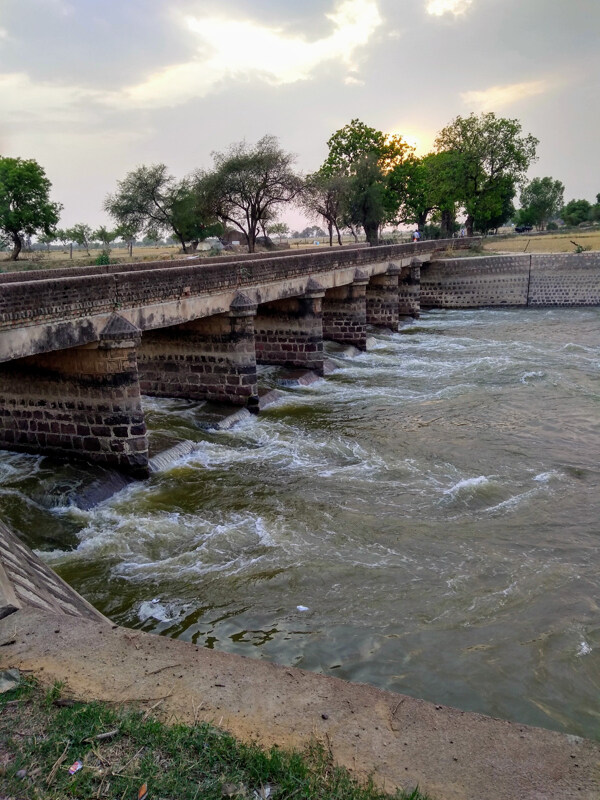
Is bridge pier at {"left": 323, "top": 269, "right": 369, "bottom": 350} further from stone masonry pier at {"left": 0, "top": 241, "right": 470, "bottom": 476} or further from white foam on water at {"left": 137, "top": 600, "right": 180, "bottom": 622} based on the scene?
white foam on water at {"left": 137, "top": 600, "right": 180, "bottom": 622}

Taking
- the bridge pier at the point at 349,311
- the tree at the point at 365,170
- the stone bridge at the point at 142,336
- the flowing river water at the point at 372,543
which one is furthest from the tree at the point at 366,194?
A: the flowing river water at the point at 372,543

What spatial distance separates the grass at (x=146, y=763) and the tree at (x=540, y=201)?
3081 inches

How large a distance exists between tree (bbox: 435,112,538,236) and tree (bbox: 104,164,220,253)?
17.3 meters

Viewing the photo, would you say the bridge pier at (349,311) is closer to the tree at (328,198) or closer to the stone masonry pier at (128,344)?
the stone masonry pier at (128,344)

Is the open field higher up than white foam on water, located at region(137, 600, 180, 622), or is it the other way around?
the open field

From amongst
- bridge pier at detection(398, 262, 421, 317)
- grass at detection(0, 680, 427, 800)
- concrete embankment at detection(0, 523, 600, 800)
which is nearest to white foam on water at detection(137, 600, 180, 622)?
concrete embankment at detection(0, 523, 600, 800)

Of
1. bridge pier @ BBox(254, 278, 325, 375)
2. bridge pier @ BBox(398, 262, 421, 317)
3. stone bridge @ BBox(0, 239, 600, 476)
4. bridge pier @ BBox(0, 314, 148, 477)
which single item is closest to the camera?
stone bridge @ BBox(0, 239, 600, 476)

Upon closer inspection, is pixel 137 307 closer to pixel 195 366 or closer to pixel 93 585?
pixel 195 366

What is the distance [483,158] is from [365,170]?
9.16 metres

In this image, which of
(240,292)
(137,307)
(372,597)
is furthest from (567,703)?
(240,292)

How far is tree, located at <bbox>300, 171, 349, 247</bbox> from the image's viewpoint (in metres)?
44.4

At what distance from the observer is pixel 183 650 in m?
3.99

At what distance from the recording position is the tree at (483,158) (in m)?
43.6

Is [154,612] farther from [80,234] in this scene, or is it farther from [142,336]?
[80,234]
